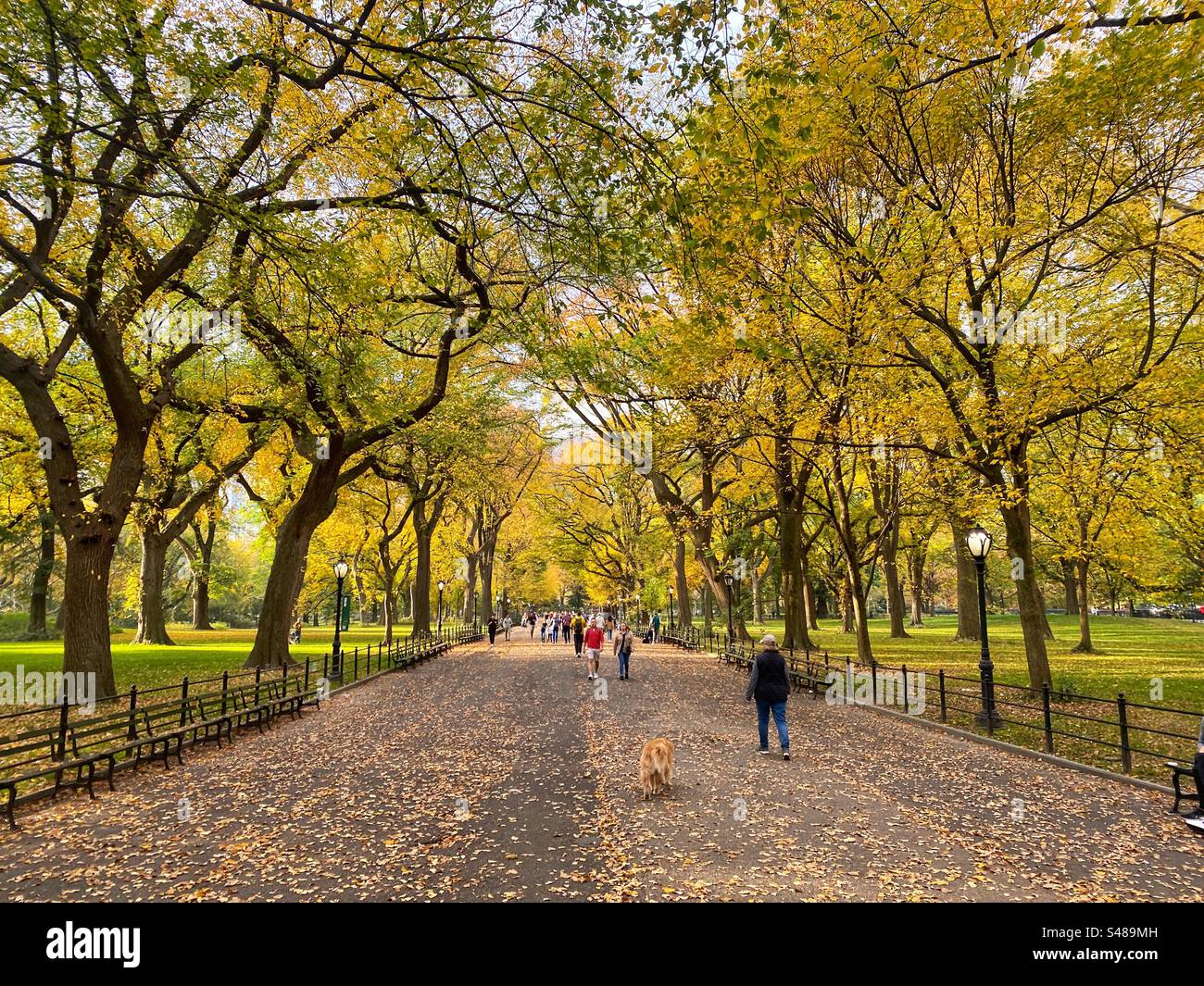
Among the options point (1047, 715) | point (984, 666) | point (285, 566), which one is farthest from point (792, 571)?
point (285, 566)

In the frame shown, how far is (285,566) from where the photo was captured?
19.5m

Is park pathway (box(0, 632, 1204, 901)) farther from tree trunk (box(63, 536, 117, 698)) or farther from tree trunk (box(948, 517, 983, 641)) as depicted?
tree trunk (box(948, 517, 983, 641))

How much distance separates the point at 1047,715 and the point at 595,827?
27.6 feet

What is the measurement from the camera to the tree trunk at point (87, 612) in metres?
13.2

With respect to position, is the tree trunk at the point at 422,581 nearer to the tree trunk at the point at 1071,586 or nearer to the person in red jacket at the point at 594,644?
the person in red jacket at the point at 594,644

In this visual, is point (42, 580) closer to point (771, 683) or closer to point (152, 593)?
point (152, 593)

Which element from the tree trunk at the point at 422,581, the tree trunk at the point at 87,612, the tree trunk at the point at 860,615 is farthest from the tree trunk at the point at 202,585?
the tree trunk at the point at 860,615

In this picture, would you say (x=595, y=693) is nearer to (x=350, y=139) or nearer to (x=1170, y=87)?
(x=350, y=139)

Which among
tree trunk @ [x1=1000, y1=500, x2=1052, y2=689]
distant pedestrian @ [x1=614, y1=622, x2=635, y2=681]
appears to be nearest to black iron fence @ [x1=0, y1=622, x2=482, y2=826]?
distant pedestrian @ [x1=614, y1=622, x2=635, y2=681]

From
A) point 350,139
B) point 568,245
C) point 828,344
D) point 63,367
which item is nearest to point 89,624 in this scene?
point 350,139

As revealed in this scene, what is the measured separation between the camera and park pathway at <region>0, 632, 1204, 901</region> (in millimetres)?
5574

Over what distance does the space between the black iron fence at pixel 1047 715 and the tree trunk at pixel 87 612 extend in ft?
55.0

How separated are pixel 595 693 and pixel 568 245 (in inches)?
537
